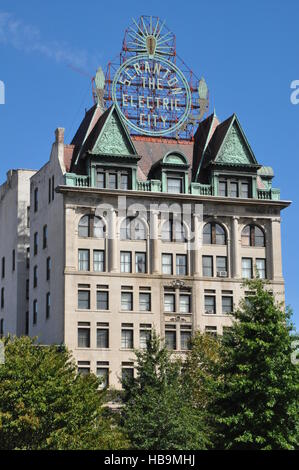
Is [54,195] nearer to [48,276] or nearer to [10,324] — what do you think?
[48,276]

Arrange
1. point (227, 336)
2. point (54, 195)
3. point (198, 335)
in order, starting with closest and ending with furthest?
point (227, 336)
point (198, 335)
point (54, 195)

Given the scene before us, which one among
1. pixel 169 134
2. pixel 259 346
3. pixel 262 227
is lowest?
pixel 259 346

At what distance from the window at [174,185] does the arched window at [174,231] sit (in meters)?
3.15

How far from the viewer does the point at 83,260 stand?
113 m

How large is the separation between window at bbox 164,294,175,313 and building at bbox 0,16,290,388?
10cm

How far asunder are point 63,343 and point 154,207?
16223mm

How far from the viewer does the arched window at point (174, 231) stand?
4599 inches

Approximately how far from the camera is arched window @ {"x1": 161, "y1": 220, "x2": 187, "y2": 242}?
11681 centimetres

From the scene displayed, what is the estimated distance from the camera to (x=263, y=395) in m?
68.1

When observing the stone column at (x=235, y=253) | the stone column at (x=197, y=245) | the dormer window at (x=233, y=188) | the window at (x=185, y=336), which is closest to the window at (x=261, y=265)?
the stone column at (x=235, y=253)

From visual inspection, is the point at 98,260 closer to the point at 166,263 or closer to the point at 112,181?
the point at 166,263

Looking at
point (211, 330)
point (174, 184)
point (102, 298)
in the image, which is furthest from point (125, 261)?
point (211, 330)

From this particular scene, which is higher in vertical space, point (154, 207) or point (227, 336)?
point (154, 207)
